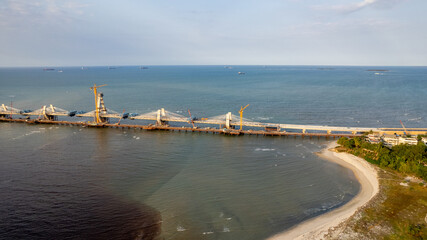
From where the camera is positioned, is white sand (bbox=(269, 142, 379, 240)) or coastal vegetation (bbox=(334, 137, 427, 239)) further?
white sand (bbox=(269, 142, 379, 240))

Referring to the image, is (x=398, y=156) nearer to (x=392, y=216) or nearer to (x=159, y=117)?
(x=392, y=216)

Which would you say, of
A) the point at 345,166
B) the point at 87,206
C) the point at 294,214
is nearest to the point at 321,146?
the point at 345,166

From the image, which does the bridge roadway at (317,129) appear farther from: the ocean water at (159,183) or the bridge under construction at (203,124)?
the ocean water at (159,183)

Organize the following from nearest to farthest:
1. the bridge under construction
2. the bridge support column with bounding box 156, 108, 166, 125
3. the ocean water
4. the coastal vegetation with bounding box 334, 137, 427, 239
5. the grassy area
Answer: the grassy area, the coastal vegetation with bounding box 334, 137, 427, 239, the ocean water, the bridge under construction, the bridge support column with bounding box 156, 108, 166, 125

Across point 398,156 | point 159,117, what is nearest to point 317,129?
point 398,156

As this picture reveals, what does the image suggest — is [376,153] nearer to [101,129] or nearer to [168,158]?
[168,158]

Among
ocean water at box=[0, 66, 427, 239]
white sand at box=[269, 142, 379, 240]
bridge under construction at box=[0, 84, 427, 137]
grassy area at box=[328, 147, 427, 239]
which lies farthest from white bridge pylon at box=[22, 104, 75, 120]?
grassy area at box=[328, 147, 427, 239]

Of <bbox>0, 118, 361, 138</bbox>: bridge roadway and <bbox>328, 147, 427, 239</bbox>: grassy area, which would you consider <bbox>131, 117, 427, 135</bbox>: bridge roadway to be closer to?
<bbox>0, 118, 361, 138</bbox>: bridge roadway
